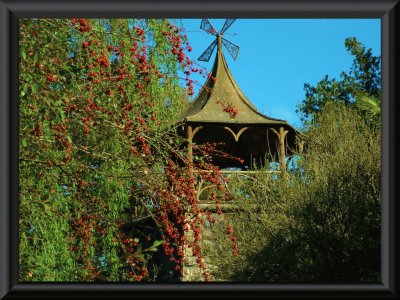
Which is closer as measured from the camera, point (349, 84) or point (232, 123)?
point (232, 123)

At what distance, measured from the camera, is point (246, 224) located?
15.9 meters

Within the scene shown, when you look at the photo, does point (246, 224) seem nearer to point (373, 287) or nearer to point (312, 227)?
point (312, 227)

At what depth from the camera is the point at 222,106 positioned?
19.9m

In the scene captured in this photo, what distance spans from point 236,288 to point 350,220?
1173 centimetres

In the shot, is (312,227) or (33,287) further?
(312,227)

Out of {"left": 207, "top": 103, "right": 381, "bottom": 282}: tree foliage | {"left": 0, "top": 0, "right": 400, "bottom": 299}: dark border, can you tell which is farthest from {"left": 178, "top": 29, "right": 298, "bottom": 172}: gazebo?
{"left": 0, "top": 0, "right": 400, "bottom": 299}: dark border
